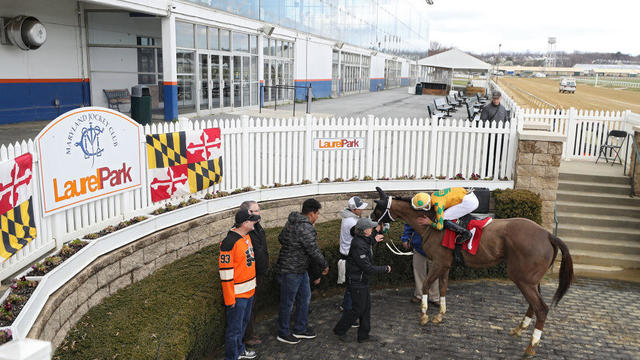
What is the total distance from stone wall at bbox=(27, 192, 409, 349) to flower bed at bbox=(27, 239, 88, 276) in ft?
0.77

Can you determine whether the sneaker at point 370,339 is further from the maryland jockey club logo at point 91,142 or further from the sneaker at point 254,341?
the maryland jockey club logo at point 91,142

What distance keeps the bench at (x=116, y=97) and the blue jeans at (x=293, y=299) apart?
14.2 m

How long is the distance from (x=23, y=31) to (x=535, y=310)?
14.7 meters

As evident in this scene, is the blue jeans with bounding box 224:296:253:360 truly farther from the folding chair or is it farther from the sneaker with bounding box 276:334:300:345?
the folding chair

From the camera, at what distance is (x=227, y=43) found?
20.2 metres

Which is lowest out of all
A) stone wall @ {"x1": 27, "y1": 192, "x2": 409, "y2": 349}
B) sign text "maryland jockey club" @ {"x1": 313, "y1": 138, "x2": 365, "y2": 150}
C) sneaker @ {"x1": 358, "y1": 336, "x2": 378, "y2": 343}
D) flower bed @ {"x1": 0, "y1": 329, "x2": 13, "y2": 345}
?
sneaker @ {"x1": 358, "y1": 336, "x2": 378, "y2": 343}

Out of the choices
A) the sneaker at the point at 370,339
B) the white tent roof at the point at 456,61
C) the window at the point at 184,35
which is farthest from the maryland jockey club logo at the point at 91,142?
the white tent roof at the point at 456,61

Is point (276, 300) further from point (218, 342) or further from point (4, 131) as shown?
point (4, 131)

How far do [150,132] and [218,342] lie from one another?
10.0 feet

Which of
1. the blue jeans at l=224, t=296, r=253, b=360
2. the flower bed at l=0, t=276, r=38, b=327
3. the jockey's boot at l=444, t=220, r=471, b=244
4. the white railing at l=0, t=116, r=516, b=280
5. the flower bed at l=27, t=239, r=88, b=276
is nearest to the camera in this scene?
the flower bed at l=0, t=276, r=38, b=327

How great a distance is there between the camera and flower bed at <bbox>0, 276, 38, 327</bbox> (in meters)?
4.17

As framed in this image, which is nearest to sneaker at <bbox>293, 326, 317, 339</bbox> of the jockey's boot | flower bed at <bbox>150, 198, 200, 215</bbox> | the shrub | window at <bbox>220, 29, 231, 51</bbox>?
the jockey's boot

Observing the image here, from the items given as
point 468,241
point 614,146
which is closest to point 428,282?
point 468,241

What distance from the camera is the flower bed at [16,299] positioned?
13.7ft
